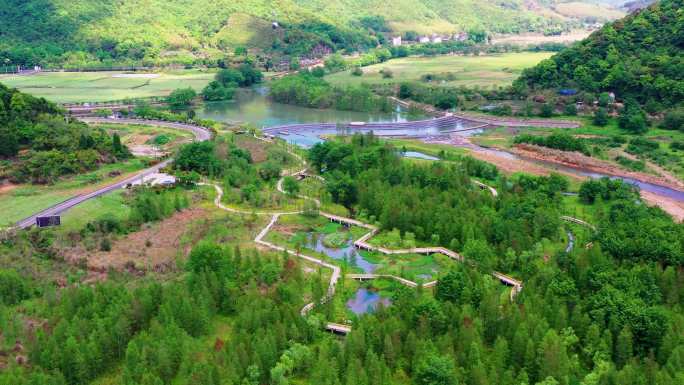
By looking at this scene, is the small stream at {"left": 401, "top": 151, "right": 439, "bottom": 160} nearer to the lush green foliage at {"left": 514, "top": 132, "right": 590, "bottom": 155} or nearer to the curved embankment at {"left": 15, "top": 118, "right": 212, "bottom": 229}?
the lush green foliage at {"left": 514, "top": 132, "right": 590, "bottom": 155}

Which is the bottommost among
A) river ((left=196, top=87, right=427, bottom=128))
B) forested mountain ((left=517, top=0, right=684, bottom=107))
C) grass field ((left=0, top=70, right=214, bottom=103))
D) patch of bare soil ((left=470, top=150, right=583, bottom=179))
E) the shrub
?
patch of bare soil ((left=470, top=150, right=583, bottom=179))

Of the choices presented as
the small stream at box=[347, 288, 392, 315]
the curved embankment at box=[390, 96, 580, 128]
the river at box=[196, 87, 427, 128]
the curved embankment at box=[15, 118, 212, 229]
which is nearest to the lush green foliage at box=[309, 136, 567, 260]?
the small stream at box=[347, 288, 392, 315]

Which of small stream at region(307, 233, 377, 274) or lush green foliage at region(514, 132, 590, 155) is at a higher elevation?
lush green foliage at region(514, 132, 590, 155)

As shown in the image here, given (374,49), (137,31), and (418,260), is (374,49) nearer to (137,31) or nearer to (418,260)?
(137,31)

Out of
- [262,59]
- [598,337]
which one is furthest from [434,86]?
[598,337]

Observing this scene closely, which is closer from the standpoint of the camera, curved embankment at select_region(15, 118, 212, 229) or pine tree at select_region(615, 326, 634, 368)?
pine tree at select_region(615, 326, 634, 368)

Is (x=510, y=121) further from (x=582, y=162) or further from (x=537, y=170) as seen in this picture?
(x=537, y=170)

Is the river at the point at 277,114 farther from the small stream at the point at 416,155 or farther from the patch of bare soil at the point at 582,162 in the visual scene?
the patch of bare soil at the point at 582,162
